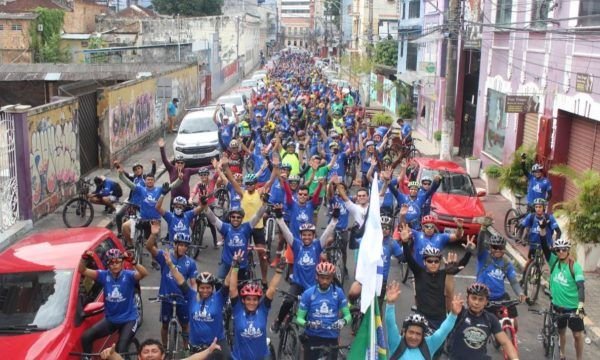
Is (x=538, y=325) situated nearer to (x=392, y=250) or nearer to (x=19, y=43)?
(x=392, y=250)

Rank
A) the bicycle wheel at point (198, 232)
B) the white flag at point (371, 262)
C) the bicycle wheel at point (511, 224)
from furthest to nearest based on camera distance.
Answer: the bicycle wheel at point (511, 224) → the bicycle wheel at point (198, 232) → the white flag at point (371, 262)

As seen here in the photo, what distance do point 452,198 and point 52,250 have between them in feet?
30.8

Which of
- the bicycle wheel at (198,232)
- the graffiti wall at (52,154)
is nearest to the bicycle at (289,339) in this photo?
the bicycle wheel at (198,232)

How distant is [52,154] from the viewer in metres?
17.0

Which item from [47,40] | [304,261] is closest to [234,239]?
[304,261]

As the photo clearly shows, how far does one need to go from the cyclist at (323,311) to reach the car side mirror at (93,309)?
2.19 meters

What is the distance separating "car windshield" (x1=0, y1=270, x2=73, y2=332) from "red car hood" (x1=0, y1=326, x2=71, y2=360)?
154 mm

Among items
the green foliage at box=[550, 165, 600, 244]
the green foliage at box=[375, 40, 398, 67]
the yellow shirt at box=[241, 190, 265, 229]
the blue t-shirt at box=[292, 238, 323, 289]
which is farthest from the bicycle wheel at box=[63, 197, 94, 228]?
the green foliage at box=[375, 40, 398, 67]

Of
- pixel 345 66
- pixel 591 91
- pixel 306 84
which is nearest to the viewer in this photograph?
pixel 591 91

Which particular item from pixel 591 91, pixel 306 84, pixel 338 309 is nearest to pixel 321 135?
pixel 591 91

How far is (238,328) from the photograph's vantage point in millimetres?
7156

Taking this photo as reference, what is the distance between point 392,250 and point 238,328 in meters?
3.00

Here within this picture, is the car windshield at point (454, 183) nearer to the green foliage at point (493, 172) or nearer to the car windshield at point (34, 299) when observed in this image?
the green foliage at point (493, 172)

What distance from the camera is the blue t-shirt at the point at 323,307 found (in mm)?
7438
